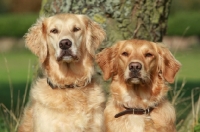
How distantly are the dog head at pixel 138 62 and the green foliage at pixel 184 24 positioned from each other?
26152 mm

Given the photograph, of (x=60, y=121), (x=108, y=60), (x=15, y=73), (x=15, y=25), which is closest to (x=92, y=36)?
(x=108, y=60)

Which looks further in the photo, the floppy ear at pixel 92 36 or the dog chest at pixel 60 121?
the floppy ear at pixel 92 36

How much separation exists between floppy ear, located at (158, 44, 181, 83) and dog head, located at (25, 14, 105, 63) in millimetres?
739

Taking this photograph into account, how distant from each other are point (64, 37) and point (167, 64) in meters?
1.29

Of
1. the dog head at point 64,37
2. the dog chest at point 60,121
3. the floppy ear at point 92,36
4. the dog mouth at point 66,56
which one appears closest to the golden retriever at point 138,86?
the floppy ear at point 92,36

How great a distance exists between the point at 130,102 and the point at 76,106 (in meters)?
0.71

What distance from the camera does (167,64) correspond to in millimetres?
6770

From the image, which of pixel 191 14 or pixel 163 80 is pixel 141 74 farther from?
pixel 191 14

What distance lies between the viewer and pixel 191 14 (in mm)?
34906

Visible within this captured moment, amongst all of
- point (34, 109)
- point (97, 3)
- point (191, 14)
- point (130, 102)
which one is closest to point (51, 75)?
point (34, 109)

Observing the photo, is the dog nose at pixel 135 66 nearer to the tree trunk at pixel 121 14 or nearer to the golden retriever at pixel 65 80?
the golden retriever at pixel 65 80

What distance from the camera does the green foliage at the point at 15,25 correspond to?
33906mm

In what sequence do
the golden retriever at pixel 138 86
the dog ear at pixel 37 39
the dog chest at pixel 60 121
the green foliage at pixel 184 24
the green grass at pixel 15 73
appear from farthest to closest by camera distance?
the green foliage at pixel 184 24 < the green grass at pixel 15 73 < the dog ear at pixel 37 39 < the golden retriever at pixel 138 86 < the dog chest at pixel 60 121

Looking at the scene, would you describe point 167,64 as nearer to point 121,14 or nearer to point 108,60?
point 108,60
